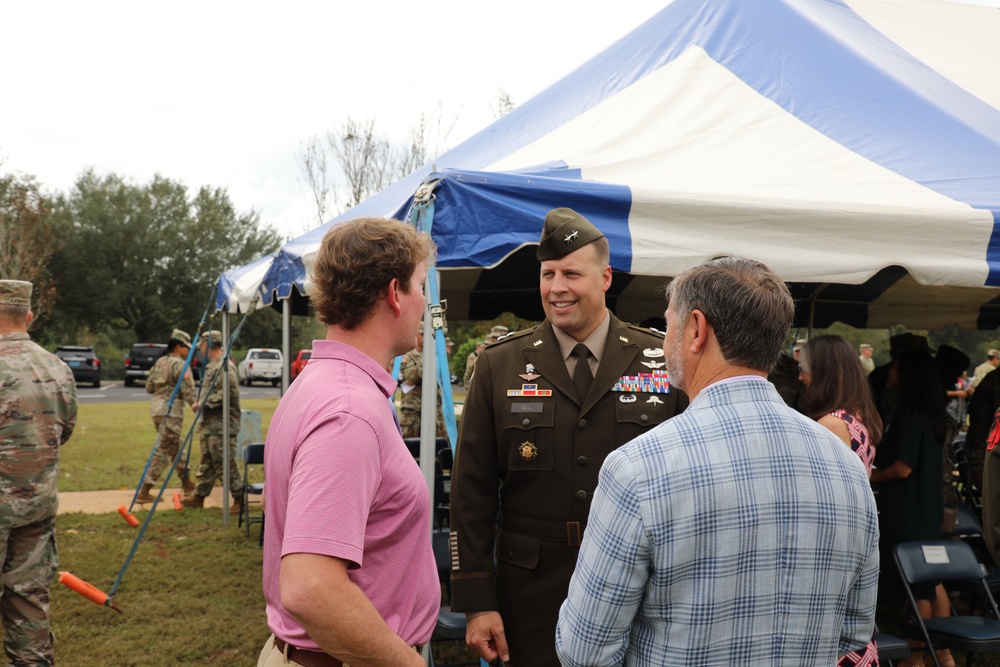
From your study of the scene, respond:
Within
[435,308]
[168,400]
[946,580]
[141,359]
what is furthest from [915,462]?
[141,359]

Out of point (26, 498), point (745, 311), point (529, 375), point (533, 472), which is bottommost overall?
point (26, 498)

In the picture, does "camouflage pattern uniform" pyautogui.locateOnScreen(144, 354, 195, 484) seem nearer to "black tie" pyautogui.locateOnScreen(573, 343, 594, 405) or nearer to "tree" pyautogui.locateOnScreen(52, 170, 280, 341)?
"black tie" pyautogui.locateOnScreen(573, 343, 594, 405)

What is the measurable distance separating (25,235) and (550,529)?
29.7 meters

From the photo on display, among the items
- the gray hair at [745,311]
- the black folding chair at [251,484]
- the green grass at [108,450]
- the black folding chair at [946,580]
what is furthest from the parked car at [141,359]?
the gray hair at [745,311]

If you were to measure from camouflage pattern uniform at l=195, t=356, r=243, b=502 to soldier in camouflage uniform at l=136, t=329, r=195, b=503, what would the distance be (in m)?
0.25

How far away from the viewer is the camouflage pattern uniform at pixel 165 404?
9.44 metres

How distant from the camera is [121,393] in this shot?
27688mm

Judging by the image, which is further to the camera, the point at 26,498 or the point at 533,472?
the point at 26,498

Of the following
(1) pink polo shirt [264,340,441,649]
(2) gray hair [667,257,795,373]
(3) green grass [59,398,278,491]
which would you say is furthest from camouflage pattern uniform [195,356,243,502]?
(2) gray hair [667,257,795,373]

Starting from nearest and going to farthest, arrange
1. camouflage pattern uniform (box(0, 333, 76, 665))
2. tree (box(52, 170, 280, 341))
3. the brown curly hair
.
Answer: the brown curly hair → camouflage pattern uniform (box(0, 333, 76, 665)) → tree (box(52, 170, 280, 341))

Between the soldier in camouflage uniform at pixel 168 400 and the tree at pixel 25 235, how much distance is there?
60.4 feet

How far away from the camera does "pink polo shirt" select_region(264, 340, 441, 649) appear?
1380 mm

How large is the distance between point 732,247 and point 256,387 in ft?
105

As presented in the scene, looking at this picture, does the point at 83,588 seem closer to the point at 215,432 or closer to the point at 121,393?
the point at 215,432
